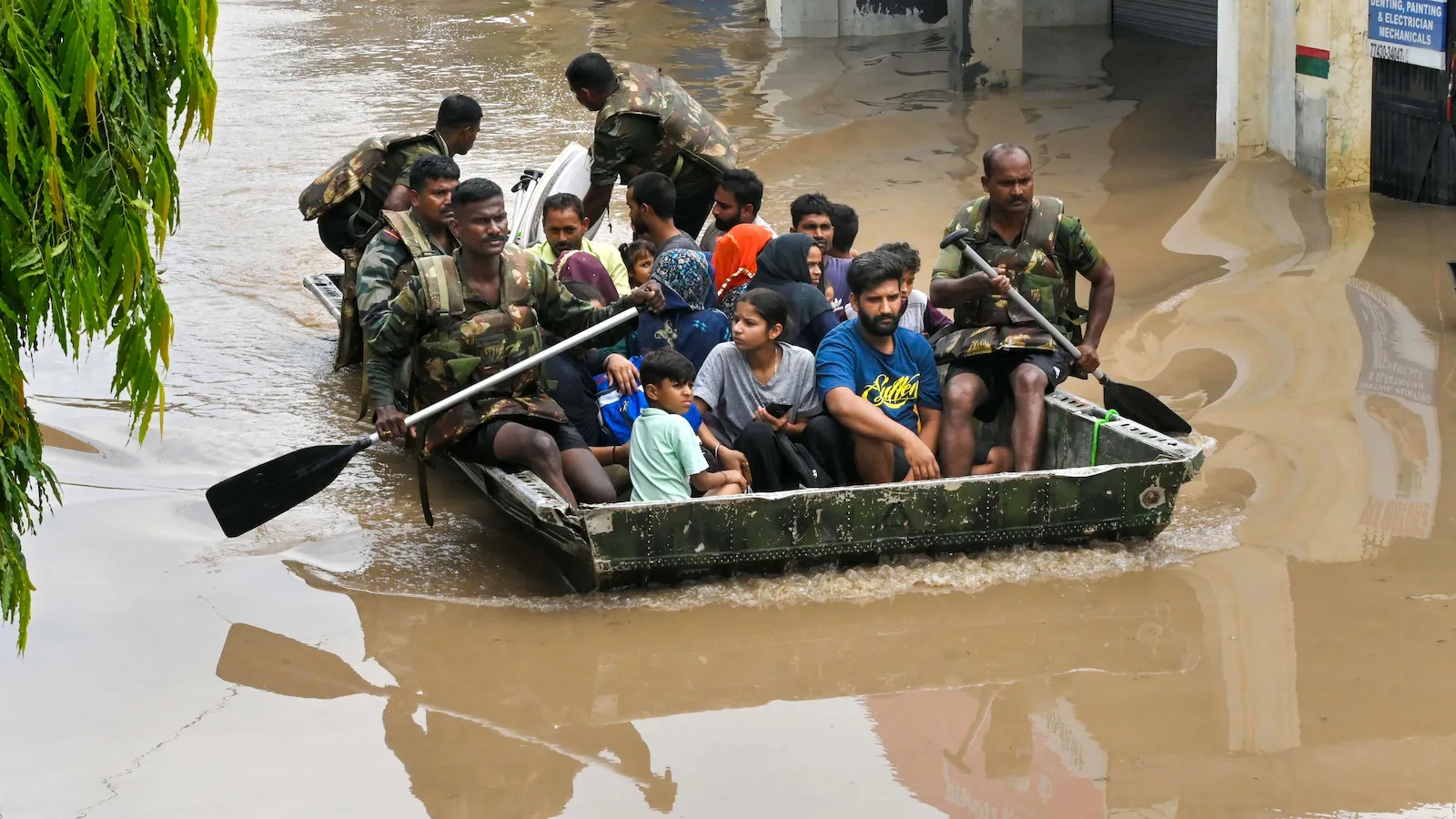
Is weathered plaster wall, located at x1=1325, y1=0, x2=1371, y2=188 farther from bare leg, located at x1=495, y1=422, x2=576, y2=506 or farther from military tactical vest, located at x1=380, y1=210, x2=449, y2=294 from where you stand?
bare leg, located at x1=495, y1=422, x2=576, y2=506

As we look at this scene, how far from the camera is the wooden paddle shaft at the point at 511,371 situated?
21.0 feet

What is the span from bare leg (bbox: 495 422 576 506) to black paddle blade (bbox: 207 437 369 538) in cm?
55

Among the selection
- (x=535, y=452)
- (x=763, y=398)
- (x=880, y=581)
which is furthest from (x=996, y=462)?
(x=535, y=452)

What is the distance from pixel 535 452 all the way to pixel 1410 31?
24.2ft

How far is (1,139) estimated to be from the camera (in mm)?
3775

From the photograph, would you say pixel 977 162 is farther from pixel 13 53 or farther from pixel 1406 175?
pixel 13 53

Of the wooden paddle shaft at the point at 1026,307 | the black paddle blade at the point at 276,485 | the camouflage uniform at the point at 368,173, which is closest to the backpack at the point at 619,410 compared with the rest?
the black paddle blade at the point at 276,485

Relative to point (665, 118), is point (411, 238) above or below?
below

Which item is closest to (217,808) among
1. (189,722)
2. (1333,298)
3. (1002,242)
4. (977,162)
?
(189,722)

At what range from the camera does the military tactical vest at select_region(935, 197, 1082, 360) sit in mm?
6980

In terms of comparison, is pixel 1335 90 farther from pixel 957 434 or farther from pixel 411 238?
pixel 411 238

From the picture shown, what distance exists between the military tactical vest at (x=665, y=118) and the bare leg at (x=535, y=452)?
3004 millimetres

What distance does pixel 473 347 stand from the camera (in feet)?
21.6

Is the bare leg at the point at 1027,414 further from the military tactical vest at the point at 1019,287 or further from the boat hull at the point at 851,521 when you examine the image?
the boat hull at the point at 851,521
